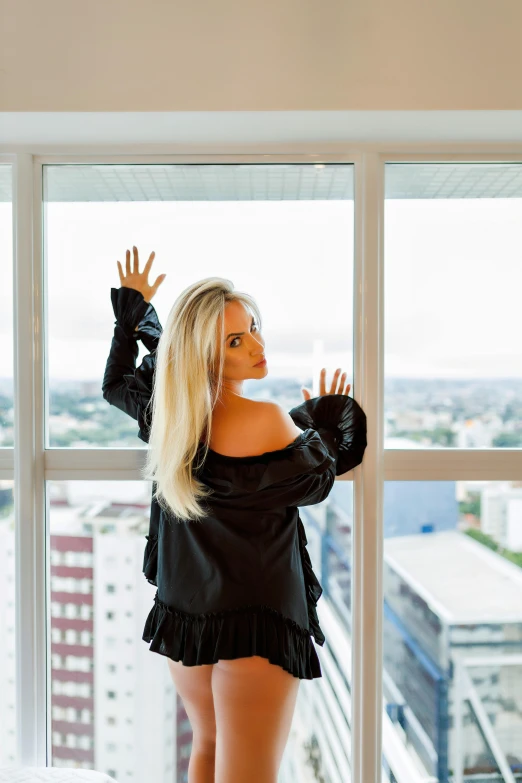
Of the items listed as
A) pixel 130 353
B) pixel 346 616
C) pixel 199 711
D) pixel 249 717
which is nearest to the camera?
pixel 249 717

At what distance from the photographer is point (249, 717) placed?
50.8 inches

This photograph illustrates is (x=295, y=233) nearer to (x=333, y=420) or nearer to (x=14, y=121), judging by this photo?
(x=333, y=420)

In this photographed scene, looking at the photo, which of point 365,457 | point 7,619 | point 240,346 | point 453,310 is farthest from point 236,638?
point 453,310

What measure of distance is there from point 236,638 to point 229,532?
9.7 inches

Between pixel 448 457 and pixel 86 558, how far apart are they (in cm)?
111

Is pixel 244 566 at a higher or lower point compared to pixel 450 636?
higher

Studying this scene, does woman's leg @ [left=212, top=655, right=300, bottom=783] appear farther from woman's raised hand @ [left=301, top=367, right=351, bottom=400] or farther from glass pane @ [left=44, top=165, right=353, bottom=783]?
woman's raised hand @ [left=301, top=367, right=351, bottom=400]

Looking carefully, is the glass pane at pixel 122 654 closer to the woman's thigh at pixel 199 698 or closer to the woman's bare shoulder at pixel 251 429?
the woman's thigh at pixel 199 698

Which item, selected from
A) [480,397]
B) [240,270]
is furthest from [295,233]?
[480,397]

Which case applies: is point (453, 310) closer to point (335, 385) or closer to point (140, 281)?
point (335, 385)

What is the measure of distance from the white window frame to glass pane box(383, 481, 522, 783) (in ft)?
0.23

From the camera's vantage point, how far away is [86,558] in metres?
1.66

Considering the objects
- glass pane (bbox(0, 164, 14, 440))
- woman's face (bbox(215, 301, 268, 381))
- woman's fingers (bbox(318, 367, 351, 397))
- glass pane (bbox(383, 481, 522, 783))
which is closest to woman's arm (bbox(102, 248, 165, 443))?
woman's face (bbox(215, 301, 268, 381))

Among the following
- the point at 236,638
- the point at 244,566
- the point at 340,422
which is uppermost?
the point at 340,422
